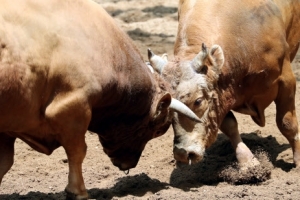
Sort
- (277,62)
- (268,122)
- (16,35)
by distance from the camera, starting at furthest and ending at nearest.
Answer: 1. (268,122)
2. (277,62)
3. (16,35)

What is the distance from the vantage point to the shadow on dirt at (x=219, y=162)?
8031mm

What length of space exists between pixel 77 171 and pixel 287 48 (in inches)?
109

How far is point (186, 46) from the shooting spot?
7.96 metres

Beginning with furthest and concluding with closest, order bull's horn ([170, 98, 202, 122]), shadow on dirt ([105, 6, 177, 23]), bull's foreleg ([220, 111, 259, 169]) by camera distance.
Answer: shadow on dirt ([105, 6, 177, 23]) → bull's foreleg ([220, 111, 259, 169]) → bull's horn ([170, 98, 202, 122])

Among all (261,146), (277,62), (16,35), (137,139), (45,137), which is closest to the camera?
A: (16,35)

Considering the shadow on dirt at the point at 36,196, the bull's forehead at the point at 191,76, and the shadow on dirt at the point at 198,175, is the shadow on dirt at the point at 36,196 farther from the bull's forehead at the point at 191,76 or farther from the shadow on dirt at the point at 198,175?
the bull's forehead at the point at 191,76

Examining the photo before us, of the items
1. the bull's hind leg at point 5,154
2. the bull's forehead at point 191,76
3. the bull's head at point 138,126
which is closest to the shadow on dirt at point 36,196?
the bull's hind leg at point 5,154

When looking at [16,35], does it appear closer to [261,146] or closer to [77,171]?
[77,171]

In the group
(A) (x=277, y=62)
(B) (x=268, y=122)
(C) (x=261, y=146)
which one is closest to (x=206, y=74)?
(A) (x=277, y=62)

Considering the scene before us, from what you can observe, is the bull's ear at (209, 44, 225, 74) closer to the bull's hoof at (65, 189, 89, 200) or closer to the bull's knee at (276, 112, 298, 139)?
the bull's knee at (276, 112, 298, 139)

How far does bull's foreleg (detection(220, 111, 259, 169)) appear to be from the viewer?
26.6 ft

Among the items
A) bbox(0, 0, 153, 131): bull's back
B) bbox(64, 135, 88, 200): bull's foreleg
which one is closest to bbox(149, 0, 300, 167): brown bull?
bbox(0, 0, 153, 131): bull's back

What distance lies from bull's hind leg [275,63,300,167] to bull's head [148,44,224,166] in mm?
1020

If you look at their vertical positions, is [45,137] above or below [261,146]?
above
